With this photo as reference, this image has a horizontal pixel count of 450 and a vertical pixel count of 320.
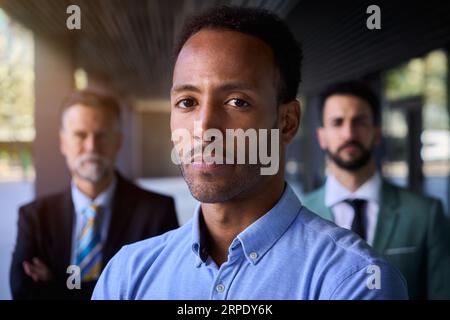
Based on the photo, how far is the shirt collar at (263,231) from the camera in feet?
2.65

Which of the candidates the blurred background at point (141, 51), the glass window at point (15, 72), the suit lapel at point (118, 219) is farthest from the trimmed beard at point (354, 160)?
the glass window at point (15, 72)

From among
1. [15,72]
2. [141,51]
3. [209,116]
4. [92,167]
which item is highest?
[141,51]

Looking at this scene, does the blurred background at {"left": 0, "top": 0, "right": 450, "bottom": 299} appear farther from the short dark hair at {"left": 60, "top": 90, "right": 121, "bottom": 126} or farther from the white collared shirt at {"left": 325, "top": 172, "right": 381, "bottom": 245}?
the white collared shirt at {"left": 325, "top": 172, "right": 381, "bottom": 245}

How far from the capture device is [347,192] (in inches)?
58.2

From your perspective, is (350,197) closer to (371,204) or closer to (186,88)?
(371,204)

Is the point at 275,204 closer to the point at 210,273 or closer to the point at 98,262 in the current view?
the point at 210,273

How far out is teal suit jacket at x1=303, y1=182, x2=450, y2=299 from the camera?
1.39 metres

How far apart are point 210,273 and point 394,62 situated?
2002mm

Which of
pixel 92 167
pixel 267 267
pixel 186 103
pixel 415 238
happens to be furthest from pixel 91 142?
pixel 415 238

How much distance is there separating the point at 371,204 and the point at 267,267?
81 cm

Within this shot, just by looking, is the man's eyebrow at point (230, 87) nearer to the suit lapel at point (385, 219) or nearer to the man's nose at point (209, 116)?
the man's nose at point (209, 116)

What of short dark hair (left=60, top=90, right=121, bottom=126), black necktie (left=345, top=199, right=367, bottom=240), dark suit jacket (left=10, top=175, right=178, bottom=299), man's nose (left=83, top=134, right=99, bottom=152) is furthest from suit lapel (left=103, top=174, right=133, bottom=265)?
black necktie (left=345, top=199, right=367, bottom=240)

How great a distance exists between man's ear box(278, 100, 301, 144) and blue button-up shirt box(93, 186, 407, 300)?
0.37ft

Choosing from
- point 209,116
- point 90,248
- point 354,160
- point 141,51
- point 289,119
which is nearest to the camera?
point 209,116
